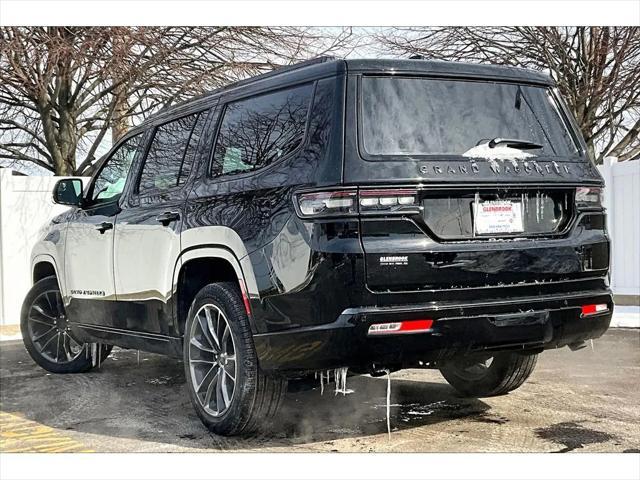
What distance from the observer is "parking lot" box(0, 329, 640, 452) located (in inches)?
162

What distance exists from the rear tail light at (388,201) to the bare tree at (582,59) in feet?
21.8

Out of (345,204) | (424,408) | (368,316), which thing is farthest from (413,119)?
(424,408)

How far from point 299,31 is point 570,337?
655 cm

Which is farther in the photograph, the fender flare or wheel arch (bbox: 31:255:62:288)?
wheel arch (bbox: 31:255:62:288)

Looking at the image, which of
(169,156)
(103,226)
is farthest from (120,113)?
(169,156)

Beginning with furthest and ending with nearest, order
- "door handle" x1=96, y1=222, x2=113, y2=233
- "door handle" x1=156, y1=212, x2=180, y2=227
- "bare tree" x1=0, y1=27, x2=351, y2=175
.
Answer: "bare tree" x1=0, y1=27, x2=351, y2=175
"door handle" x1=96, y1=222, x2=113, y2=233
"door handle" x1=156, y1=212, x2=180, y2=227

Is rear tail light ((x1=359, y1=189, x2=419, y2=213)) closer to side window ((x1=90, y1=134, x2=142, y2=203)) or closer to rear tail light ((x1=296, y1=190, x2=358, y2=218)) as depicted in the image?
rear tail light ((x1=296, y1=190, x2=358, y2=218))

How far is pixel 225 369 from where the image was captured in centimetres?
416

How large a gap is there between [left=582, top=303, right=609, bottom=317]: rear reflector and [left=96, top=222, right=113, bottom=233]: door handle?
320cm

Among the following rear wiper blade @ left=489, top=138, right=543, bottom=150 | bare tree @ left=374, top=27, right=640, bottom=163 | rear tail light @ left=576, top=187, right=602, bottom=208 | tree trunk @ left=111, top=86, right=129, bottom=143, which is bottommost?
rear tail light @ left=576, top=187, right=602, bottom=208

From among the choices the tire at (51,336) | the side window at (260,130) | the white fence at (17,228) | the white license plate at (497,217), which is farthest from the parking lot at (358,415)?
the white fence at (17,228)

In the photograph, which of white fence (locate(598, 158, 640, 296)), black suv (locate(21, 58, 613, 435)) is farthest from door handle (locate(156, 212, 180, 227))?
white fence (locate(598, 158, 640, 296))

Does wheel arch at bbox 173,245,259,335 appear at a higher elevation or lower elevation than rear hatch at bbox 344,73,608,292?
lower

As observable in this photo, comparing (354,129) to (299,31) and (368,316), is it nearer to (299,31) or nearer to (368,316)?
(368,316)
